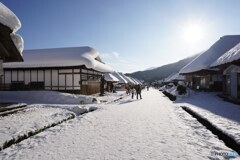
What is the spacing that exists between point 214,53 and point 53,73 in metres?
16.9

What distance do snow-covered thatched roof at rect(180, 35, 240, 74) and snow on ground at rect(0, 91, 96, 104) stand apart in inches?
493

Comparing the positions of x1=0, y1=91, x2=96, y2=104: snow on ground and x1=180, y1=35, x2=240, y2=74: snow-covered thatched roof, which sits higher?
x1=180, y1=35, x2=240, y2=74: snow-covered thatched roof

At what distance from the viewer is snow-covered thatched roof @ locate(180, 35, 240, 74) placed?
23.7 meters

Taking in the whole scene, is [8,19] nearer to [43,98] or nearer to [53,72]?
[43,98]

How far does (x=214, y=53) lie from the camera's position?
2483 centimetres

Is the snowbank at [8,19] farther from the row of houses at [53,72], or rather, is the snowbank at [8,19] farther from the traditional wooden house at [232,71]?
the traditional wooden house at [232,71]

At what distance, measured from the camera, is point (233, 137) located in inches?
226

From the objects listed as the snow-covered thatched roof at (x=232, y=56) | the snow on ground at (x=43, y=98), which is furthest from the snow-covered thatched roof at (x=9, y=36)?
the snow-covered thatched roof at (x=232, y=56)

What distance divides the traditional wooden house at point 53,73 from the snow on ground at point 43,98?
2746mm

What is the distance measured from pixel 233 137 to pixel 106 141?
3159 millimetres

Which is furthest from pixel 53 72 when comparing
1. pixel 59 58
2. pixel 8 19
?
pixel 8 19

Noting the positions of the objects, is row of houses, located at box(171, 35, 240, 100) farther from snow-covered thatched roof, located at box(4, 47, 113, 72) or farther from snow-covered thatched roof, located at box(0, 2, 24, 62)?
snow-covered thatched roof, located at box(0, 2, 24, 62)

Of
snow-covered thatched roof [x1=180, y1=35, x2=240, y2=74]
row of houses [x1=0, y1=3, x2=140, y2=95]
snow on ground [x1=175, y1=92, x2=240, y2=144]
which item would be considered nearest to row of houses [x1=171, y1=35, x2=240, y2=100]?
snow-covered thatched roof [x1=180, y1=35, x2=240, y2=74]

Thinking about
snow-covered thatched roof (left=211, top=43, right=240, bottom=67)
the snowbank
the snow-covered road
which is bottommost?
the snow-covered road
